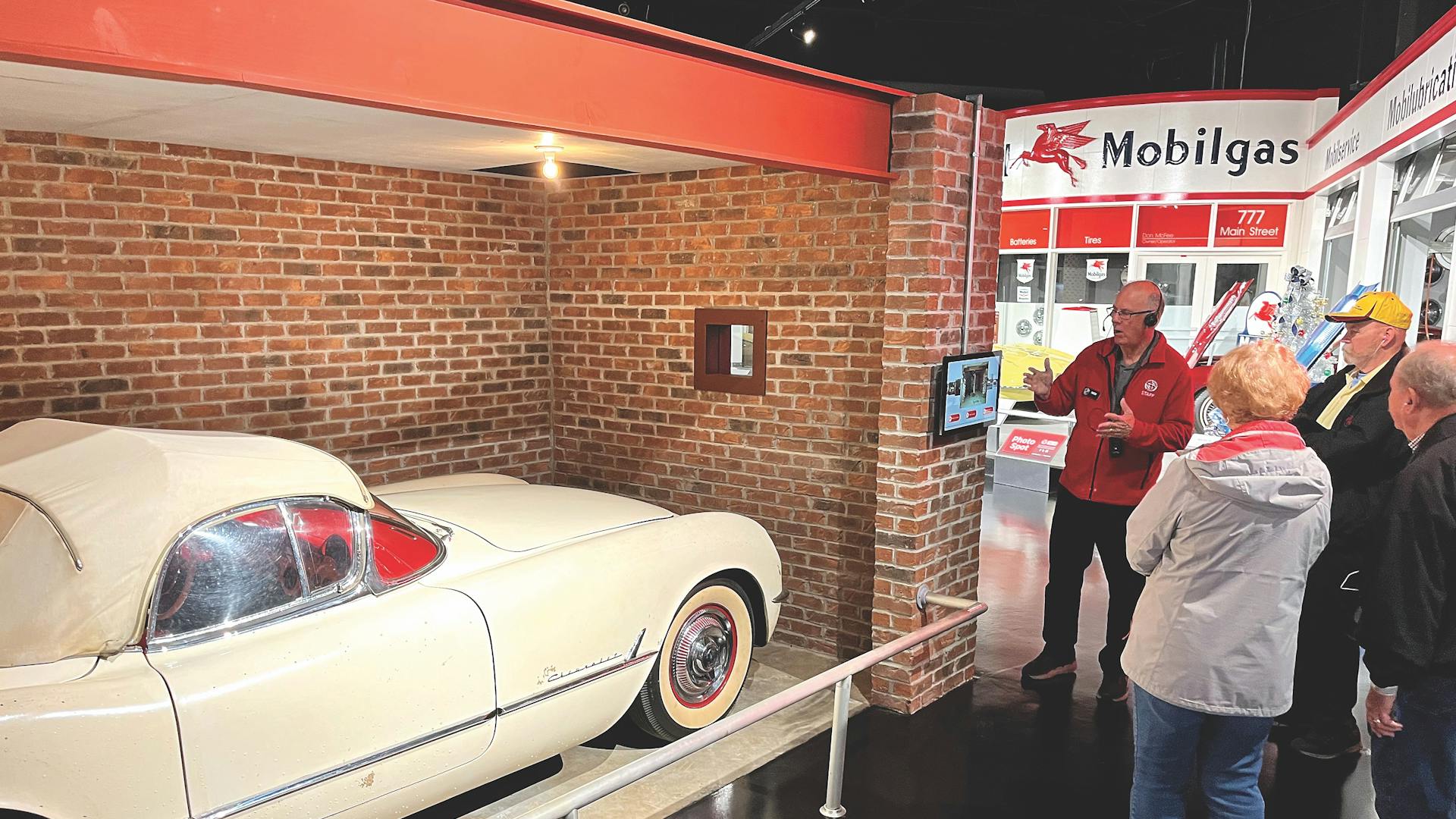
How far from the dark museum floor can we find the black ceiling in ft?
26.7

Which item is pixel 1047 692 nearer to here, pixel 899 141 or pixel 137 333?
pixel 899 141

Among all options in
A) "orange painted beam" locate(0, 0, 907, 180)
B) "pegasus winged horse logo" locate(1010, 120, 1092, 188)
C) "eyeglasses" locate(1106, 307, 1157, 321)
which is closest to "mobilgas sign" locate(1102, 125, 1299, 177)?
"pegasus winged horse logo" locate(1010, 120, 1092, 188)

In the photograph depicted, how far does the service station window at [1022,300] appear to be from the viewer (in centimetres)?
1151

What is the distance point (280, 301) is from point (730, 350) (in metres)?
2.42

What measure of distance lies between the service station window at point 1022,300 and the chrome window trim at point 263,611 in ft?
32.0

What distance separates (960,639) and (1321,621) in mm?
1534

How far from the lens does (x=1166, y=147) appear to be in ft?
33.3

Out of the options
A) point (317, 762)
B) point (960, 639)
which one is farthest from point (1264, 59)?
point (317, 762)

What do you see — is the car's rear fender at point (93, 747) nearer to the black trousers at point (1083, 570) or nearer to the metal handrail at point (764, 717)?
the metal handrail at point (764, 717)

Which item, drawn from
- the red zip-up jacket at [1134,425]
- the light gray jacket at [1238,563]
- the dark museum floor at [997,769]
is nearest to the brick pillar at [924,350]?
the dark museum floor at [997,769]

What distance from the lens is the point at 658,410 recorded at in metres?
5.64

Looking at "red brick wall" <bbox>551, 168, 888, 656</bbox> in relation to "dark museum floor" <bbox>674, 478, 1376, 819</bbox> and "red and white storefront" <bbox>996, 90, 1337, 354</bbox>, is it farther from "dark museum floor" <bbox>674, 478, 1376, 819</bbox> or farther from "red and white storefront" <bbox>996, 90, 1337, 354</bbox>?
"red and white storefront" <bbox>996, 90, 1337, 354</bbox>

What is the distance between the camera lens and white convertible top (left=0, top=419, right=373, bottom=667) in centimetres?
236

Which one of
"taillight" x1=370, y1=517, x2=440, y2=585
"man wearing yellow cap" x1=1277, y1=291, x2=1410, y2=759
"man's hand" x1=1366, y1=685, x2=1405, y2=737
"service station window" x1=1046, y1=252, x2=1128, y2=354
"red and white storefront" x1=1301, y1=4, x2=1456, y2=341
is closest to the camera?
"man's hand" x1=1366, y1=685, x2=1405, y2=737
